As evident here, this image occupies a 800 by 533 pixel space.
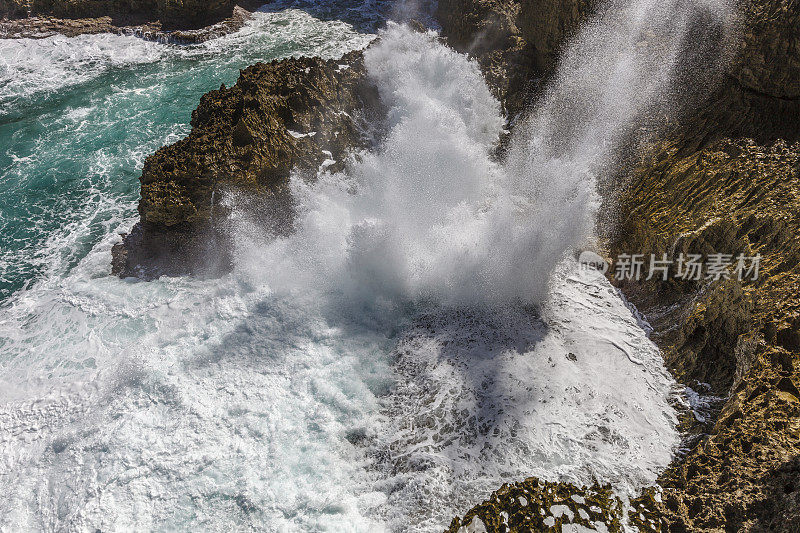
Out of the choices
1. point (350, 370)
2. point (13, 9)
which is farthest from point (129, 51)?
point (350, 370)

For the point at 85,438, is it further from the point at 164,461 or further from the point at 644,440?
the point at 644,440

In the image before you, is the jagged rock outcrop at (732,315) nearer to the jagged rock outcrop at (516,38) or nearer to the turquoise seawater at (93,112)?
the jagged rock outcrop at (516,38)

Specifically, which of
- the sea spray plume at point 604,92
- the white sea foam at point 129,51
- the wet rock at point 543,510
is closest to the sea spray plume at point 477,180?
the sea spray plume at point 604,92

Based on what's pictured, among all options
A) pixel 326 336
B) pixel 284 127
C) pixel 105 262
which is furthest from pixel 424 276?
pixel 105 262

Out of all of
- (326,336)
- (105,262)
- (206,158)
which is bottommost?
(105,262)

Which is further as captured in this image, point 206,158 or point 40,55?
point 40,55

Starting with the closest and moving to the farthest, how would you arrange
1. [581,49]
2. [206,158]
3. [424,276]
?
[424,276] → [206,158] → [581,49]

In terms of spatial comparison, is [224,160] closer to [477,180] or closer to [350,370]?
[350,370]
